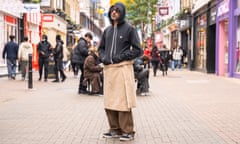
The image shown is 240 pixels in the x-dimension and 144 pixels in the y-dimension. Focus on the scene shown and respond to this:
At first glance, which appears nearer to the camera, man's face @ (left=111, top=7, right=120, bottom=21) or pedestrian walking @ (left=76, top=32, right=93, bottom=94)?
man's face @ (left=111, top=7, right=120, bottom=21)

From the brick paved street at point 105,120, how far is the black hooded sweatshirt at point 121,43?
3.93 feet

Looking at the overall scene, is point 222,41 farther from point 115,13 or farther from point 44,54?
point 115,13

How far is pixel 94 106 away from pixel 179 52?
24366 mm

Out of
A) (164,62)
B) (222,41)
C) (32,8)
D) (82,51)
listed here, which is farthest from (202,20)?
(82,51)

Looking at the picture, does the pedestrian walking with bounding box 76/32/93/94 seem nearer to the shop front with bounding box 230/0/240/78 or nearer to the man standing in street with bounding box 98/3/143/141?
the man standing in street with bounding box 98/3/143/141

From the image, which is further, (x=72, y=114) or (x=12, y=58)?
(x=12, y=58)

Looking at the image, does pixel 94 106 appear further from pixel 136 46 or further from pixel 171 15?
pixel 171 15

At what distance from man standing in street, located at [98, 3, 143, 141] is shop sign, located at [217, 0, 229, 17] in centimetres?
1712

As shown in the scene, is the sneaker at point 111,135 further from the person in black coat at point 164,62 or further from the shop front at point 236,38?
the person in black coat at point 164,62

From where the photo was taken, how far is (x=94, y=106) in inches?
456

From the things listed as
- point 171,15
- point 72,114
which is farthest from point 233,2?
point 171,15

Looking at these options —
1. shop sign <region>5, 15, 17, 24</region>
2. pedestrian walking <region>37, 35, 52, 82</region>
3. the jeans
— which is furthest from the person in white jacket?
shop sign <region>5, 15, 17, 24</region>

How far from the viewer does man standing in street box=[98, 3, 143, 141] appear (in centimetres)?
726

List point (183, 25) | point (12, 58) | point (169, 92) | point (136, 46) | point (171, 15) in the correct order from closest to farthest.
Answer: point (136, 46) → point (169, 92) → point (12, 58) → point (183, 25) → point (171, 15)
